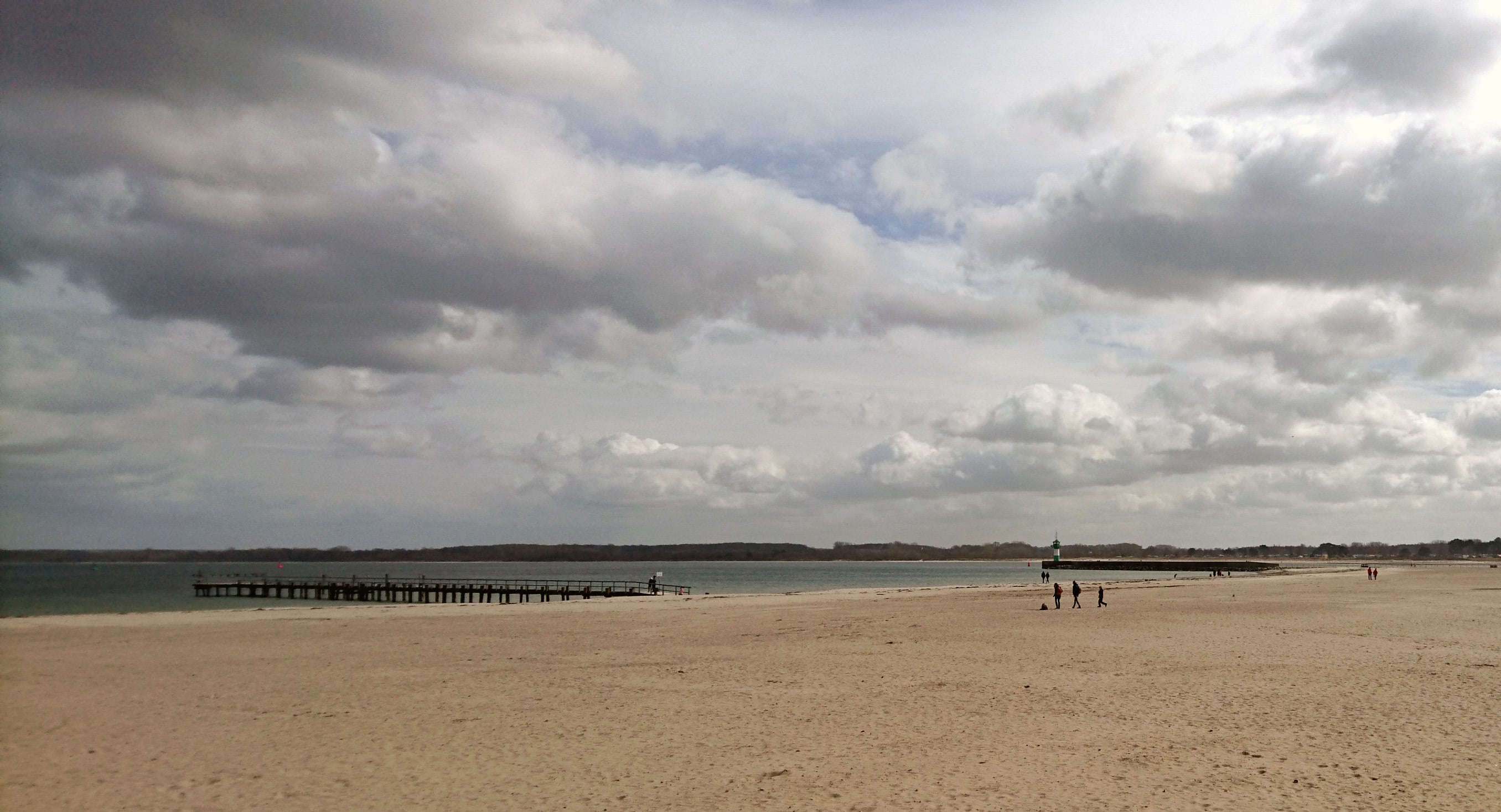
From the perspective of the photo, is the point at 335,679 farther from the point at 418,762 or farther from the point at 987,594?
the point at 987,594

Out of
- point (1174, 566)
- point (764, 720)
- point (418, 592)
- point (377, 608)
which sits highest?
point (764, 720)

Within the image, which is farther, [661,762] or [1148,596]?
[1148,596]

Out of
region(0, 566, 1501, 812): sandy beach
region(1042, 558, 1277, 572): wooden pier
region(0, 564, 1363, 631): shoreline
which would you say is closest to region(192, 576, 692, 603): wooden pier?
region(0, 564, 1363, 631): shoreline

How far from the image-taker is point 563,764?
498 inches

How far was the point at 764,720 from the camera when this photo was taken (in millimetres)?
15383

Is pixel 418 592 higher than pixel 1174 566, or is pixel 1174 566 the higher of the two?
pixel 418 592

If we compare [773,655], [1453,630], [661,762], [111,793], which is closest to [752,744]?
[661,762]

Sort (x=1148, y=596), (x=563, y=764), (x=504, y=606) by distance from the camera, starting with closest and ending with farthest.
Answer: (x=563, y=764) < (x=504, y=606) < (x=1148, y=596)

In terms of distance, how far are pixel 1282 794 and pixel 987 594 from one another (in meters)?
47.6

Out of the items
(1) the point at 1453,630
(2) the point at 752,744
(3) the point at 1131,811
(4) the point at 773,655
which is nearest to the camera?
(3) the point at 1131,811

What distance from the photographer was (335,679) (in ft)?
66.3

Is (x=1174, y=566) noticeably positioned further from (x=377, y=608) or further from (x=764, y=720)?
(x=764, y=720)

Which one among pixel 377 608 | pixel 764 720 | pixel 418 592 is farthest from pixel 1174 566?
pixel 764 720

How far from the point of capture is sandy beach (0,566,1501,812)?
11.3 metres
